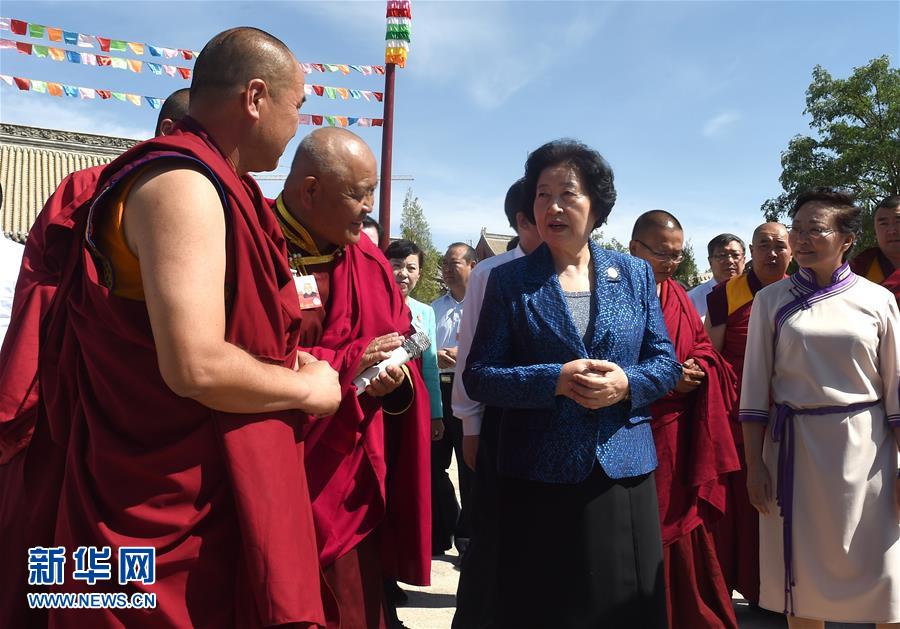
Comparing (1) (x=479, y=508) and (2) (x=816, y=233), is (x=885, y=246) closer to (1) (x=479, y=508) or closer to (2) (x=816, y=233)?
(2) (x=816, y=233)

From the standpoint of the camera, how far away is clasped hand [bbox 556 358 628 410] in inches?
90.5

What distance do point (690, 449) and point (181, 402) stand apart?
7.44 feet

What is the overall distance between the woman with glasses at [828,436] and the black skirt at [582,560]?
97 cm

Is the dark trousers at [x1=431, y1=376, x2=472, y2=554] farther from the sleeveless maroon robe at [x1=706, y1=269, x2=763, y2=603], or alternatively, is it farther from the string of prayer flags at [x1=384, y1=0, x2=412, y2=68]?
the string of prayer flags at [x1=384, y1=0, x2=412, y2=68]

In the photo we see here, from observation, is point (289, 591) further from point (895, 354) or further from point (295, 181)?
point (895, 354)

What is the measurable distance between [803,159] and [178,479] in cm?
2424

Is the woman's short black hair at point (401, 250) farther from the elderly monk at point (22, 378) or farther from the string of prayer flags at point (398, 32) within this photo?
Answer: the string of prayer flags at point (398, 32)

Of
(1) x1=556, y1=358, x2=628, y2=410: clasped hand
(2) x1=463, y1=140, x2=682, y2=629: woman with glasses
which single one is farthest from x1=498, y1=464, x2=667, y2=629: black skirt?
(1) x1=556, y1=358, x2=628, y2=410: clasped hand

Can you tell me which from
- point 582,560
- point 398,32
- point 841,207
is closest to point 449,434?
point 841,207

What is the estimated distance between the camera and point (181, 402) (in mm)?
1497

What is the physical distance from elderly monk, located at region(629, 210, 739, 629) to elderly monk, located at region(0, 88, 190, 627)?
7.31 feet

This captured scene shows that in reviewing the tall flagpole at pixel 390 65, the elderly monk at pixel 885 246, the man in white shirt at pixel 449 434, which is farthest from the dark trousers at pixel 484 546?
the tall flagpole at pixel 390 65

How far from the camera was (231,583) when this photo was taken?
1.56 metres

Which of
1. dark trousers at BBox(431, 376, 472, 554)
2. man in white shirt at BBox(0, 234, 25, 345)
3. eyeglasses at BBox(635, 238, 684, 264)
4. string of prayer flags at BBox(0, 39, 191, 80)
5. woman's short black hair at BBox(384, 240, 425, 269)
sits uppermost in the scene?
string of prayer flags at BBox(0, 39, 191, 80)
